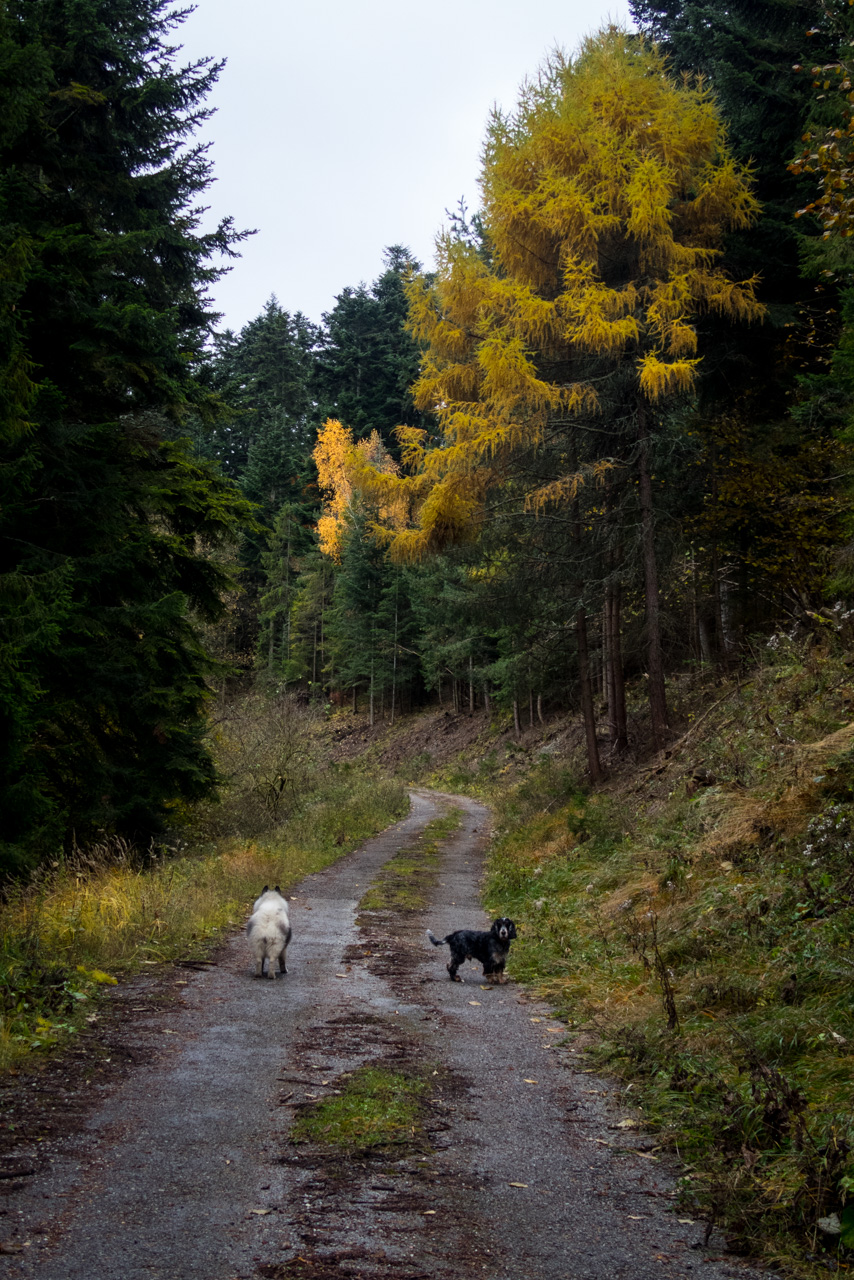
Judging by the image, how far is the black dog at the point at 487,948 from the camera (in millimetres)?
8820

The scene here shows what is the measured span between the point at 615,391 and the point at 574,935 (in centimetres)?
1020

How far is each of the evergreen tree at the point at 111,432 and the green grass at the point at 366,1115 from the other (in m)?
6.37

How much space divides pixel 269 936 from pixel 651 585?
9.77 m

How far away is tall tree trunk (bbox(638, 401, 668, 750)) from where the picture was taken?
15.3 meters

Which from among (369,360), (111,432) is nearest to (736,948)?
(111,432)

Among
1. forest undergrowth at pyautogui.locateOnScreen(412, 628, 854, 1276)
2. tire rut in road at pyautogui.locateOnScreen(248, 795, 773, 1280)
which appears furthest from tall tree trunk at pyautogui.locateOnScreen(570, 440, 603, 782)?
tire rut in road at pyautogui.locateOnScreen(248, 795, 773, 1280)

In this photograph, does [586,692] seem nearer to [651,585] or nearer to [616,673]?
[616,673]

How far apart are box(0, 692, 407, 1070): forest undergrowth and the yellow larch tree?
6724 millimetres

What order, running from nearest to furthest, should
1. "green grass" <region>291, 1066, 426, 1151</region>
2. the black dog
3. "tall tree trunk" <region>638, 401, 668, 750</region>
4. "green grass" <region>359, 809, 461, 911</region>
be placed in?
"green grass" <region>291, 1066, 426, 1151</region> < the black dog < "green grass" <region>359, 809, 461, 911</region> < "tall tree trunk" <region>638, 401, 668, 750</region>

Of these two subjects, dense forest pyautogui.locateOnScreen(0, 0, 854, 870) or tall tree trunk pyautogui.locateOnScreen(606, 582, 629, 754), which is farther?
tall tree trunk pyautogui.locateOnScreen(606, 582, 629, 754)

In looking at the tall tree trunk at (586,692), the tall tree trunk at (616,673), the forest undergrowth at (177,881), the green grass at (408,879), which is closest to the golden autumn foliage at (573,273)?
the tall tree trunk at (586,692)

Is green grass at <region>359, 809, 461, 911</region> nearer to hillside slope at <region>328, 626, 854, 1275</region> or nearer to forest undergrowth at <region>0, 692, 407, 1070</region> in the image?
hillside slope at <region>328, 626, 854, 1275</region>

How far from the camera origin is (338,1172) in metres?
4.11

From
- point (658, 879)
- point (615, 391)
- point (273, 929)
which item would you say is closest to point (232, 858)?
point (273, 929)
